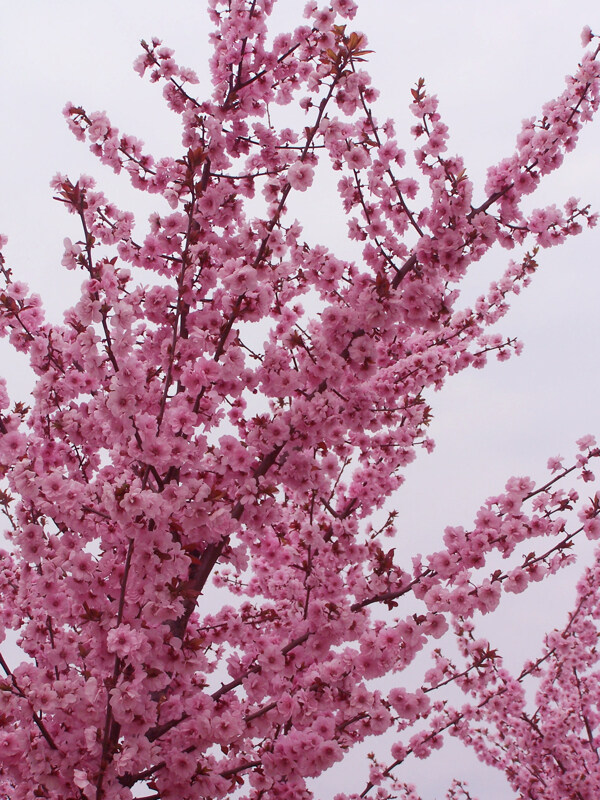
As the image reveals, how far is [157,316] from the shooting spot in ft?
18.2

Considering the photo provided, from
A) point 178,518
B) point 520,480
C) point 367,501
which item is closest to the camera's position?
point 178,518

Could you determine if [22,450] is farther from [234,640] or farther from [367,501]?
[367,501]

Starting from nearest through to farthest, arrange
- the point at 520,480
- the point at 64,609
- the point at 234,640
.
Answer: the point at 64,609, the point at 520,480, the point at 234,640

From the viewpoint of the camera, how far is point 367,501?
7609 millimetres

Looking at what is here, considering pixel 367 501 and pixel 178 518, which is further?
pixel 367 501

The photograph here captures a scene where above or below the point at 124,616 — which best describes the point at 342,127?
above

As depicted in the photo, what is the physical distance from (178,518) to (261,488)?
0.72m

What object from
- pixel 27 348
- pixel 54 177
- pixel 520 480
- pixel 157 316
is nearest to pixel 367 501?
pixel 520 480

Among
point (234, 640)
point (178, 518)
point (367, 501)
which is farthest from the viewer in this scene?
point (367, 501)

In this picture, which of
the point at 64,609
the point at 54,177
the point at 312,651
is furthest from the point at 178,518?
the point at 54,177

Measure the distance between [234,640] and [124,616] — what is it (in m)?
2.12

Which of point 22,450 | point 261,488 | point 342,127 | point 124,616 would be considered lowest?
point 124,616

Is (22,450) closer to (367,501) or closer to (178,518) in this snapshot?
(178,518)

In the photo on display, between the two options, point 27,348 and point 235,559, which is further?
point 27,348
